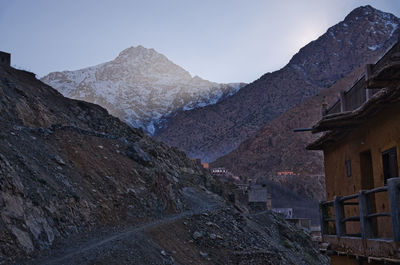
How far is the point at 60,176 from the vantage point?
15.9 meters

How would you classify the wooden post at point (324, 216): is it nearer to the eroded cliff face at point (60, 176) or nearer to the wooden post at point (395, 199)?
the wooden post at point (395, 199)

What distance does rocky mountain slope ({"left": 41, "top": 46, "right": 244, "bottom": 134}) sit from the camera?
140 meters

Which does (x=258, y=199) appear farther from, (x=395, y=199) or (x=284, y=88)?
(x=284, y=88)

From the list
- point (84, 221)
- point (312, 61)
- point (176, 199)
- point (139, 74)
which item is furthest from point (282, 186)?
point (139, 74)

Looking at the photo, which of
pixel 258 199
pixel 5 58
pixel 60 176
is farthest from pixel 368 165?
pixel 258 199

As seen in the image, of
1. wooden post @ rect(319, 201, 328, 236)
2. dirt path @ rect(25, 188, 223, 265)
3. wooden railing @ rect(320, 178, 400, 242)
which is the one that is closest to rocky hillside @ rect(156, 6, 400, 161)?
dirt path @ rect(25, 188, 223, 265)

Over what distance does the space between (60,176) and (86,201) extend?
1374 mm

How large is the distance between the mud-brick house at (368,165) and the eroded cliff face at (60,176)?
718 cm

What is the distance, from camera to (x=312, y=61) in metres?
126

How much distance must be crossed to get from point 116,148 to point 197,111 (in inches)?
3887

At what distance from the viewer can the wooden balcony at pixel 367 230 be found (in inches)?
232

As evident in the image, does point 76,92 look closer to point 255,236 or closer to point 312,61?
point 312,61

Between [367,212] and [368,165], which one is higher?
[368,165]

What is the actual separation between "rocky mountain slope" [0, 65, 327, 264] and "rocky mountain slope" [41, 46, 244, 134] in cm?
10009
